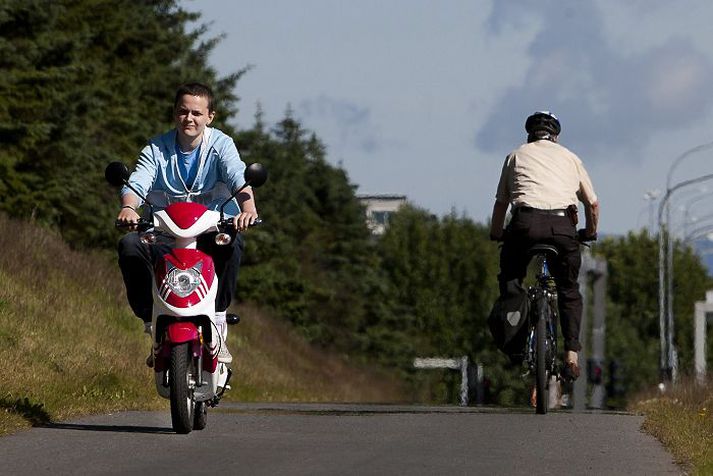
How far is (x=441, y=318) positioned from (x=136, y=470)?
99.3 meters

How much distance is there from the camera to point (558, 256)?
40.5 feet

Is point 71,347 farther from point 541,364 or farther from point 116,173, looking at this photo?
point 116,173

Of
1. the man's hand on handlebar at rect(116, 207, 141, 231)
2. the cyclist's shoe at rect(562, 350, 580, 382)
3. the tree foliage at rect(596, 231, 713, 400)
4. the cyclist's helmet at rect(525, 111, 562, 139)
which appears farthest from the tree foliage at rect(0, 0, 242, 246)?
the tree foliage at rect(596, 231, 713, 400)

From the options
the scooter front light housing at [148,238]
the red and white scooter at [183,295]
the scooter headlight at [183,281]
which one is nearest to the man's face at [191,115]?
the red and white scooter at [183,295]

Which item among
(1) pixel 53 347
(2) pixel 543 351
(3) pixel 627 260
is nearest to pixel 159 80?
(1) pixel 53 347

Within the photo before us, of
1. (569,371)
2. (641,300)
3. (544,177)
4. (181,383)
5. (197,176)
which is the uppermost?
(641,300)

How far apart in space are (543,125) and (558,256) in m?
1.11

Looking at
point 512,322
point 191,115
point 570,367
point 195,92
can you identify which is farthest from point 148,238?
point 570,367

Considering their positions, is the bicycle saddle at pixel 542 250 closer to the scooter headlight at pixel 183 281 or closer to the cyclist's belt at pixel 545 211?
the cyclist's belt at pixel 545 211

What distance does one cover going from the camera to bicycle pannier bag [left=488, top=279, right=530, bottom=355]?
12.2 meters

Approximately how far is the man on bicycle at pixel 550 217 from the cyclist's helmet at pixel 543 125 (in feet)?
0.04

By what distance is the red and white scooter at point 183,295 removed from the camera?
9102 mm

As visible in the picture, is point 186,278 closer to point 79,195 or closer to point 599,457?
point 599,457

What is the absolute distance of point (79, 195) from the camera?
104 feet
